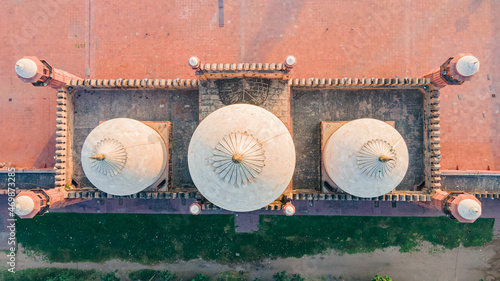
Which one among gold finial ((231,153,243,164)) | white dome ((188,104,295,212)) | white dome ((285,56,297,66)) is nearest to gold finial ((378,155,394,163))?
white dome ((188,104,295,212))

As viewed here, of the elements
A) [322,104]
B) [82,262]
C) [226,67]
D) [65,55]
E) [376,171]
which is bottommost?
[82,262]

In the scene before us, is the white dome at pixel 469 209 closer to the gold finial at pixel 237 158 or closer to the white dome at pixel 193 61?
the gold finial at pixel 237 158

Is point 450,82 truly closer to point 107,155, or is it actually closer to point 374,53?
point 374,53

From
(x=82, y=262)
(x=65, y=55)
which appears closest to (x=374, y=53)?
(x=65, y=55)

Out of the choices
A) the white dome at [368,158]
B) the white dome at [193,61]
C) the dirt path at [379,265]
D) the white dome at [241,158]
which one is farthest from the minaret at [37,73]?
the white dome at [368,158]

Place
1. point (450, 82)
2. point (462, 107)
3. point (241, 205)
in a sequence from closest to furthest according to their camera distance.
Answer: point (241, 205) < point (450, 82) < point (462, 107)
